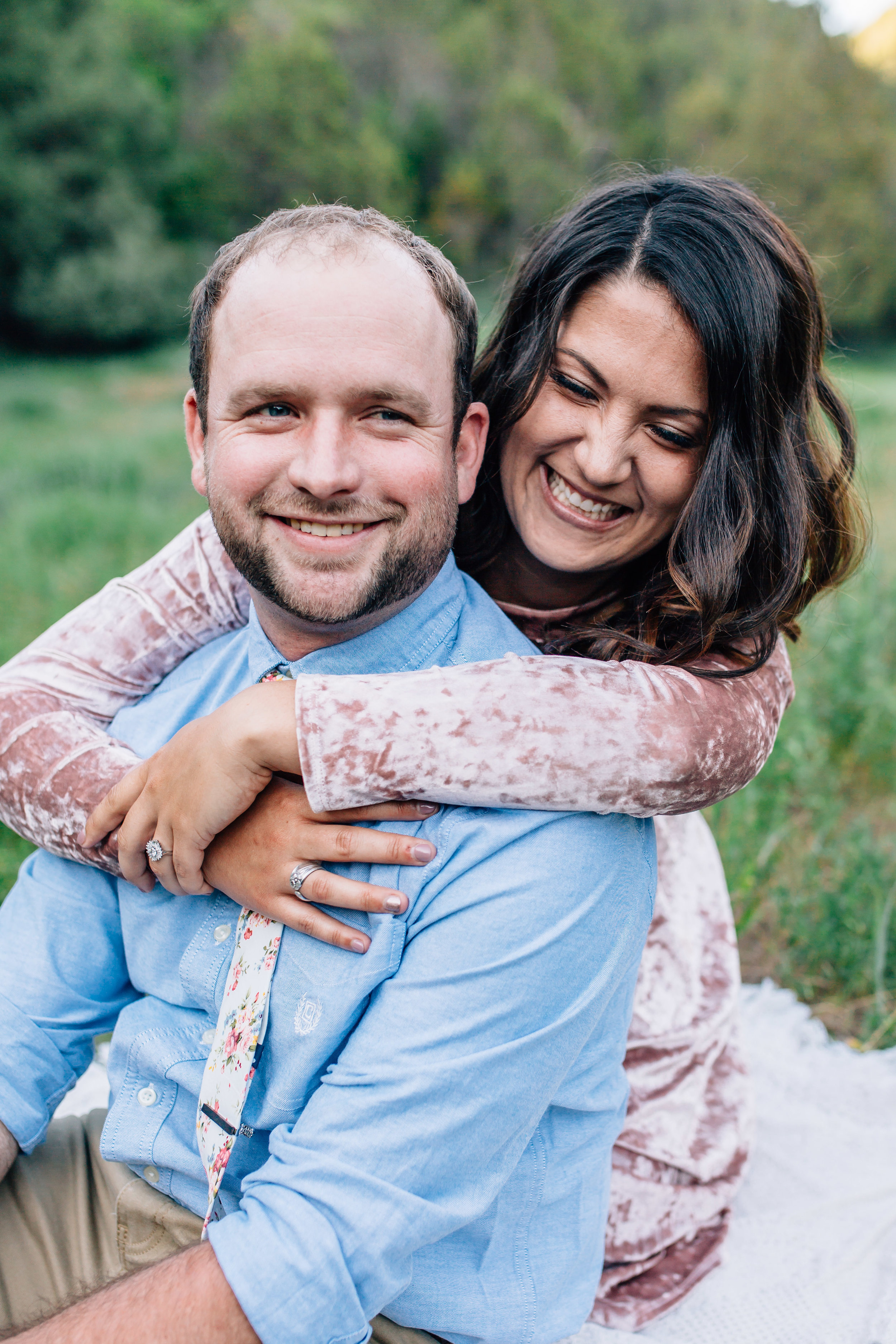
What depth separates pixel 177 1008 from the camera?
184 cm

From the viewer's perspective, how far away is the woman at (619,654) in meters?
1.55

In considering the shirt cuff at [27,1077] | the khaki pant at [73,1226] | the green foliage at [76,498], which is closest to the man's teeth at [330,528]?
the shirt cuff at [27,1077]

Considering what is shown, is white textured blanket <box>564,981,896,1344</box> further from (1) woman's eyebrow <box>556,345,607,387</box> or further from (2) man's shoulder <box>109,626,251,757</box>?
(1) woman's eyebrow <box>556,345,607,387</box>

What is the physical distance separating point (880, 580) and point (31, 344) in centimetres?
2912

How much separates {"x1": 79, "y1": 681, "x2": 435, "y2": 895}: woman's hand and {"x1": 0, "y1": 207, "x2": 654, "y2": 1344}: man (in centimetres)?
9

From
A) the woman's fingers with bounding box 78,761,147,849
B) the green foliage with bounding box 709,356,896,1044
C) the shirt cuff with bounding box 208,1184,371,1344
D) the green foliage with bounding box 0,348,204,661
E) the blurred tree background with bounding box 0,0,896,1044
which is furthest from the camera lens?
the green foliage with bounding box 0,348,204,661

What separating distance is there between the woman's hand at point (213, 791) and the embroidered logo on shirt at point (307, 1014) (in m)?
0.22

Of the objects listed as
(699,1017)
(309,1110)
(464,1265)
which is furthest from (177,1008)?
(699,1017)

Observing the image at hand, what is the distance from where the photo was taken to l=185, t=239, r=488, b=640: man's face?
1.60m

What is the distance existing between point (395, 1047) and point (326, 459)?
0.86 metres

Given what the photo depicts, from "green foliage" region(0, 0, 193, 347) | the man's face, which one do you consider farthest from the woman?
"green foliage" region(0, 0, 193, 347)

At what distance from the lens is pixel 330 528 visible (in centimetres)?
167

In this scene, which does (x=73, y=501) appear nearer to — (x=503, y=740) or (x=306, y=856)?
(x=306, y=856)

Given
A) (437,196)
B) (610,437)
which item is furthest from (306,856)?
(437,196)
